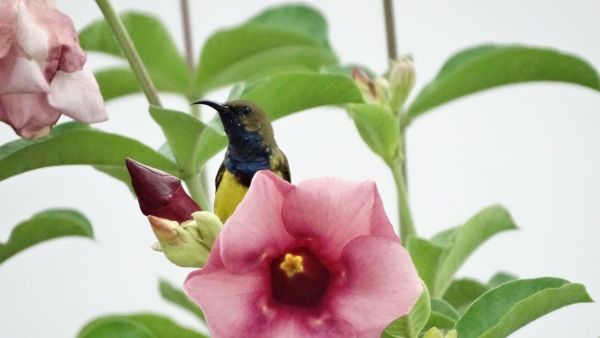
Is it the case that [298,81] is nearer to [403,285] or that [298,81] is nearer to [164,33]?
[403,285]

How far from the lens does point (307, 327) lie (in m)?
0.26

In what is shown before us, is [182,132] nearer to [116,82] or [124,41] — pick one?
[124,41]

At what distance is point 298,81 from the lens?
416 millimetres

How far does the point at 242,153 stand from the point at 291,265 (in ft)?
0.57

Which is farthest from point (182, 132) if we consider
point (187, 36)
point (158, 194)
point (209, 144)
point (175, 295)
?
point (187, 36)

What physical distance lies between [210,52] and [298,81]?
0.32 m

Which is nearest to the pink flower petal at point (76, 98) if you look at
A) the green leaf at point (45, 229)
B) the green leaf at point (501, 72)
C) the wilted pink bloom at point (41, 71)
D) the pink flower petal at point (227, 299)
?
the wilted pink bloom at point (41, 71)

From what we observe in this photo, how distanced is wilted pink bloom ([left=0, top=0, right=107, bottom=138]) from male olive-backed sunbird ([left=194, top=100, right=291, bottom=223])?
83mm

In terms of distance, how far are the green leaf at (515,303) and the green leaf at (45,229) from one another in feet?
0.90

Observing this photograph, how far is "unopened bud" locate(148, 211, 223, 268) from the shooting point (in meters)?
0.27

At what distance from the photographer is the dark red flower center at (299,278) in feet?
0.89

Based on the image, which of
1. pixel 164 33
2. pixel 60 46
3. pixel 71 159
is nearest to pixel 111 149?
pixel 71 159

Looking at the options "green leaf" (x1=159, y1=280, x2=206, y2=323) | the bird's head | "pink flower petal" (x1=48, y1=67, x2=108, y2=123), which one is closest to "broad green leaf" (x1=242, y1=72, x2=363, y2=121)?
the bird's head

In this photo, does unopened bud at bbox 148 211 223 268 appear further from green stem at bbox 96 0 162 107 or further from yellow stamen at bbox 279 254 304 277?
green stem at bbox 96 0 162 107
